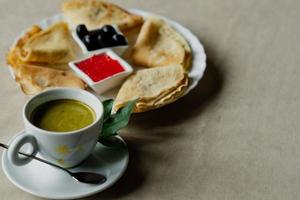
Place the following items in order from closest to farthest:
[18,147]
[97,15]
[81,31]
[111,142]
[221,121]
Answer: [18,147] → [111,142] → [221,121] → [81,31] → [97,15]

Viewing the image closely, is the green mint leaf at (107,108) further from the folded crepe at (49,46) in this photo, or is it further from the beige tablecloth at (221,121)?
the folded crepe at (49,46)

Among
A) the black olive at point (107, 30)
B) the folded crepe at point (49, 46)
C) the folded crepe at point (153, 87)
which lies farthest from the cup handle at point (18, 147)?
the black olive at point (107, 30)

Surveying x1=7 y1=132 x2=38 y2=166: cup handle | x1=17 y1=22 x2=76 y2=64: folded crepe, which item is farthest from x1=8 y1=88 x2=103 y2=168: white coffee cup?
x1=17 y1=22 x2=76 y2=64: folded crepe

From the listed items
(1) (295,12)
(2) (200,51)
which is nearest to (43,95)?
(2) (200,51)

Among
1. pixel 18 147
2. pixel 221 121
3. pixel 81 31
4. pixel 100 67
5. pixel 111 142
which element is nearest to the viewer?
pixel 18 147

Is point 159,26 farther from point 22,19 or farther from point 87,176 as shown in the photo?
point 87,176

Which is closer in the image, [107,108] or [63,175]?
[63,175]

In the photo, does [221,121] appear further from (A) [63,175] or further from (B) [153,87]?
(A) [63,175]

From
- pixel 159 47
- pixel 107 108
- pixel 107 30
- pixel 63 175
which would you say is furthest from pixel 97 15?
pixel 63 175
